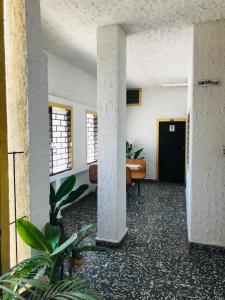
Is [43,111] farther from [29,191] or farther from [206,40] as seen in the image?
A: [206,40]

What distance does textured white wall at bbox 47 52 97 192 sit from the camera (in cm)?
452

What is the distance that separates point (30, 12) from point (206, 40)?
2330 millimetres

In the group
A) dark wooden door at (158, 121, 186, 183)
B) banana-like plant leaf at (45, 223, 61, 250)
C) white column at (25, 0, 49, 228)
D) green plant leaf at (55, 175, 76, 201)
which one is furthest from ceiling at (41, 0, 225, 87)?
dark wooden door at (158, 121, 186, 183)

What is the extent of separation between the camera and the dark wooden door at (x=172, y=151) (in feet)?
24.5

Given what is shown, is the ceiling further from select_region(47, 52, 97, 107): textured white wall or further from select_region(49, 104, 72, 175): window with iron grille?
select_region(49, 104, 72, 175): window with iron grille

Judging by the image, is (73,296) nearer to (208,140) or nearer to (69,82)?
(208,140)

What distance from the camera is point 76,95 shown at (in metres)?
5.43

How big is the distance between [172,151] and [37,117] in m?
6.19

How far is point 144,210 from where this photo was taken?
5004 mm

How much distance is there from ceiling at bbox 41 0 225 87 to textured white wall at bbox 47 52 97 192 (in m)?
0.24

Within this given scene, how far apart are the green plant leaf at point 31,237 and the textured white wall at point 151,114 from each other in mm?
6376

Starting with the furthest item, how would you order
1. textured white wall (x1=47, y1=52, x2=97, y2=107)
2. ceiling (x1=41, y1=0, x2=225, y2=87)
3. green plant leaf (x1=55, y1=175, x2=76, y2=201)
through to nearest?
textured white wall (x1=47, y1=52, x2=97, y2=107) → ceiling (x1=41, y1=0, x2=225, y2=87) → green plant leaf (x1=55, y1=175, x2=76, y2=201)

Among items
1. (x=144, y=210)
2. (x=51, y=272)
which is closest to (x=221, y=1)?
(x=51, y=272)

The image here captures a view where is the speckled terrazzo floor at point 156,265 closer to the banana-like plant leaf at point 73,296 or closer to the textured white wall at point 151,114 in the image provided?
the banana-like plant leaf at point 73,296
